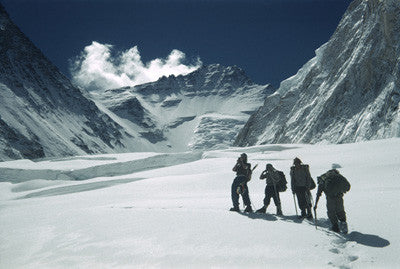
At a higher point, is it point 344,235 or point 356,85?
point 356,85

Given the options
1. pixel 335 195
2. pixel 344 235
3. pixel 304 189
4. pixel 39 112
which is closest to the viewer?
pixel 344 235

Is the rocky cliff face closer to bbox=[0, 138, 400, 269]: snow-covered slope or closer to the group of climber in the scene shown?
bbox=[0, 138, 400, 269]: snow-covered slope

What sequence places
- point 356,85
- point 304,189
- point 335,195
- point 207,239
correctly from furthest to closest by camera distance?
point 356,85 → point 304,189 → point 335,195 → point 207,239

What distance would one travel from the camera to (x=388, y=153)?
18312 millimetres

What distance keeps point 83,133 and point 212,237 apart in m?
151

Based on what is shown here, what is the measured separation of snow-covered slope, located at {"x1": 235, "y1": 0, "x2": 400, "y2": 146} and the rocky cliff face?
3046 inches

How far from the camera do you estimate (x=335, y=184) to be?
23.8 feet

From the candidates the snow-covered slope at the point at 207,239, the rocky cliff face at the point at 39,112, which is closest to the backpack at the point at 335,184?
the snow-covered slope at the point at 207,239

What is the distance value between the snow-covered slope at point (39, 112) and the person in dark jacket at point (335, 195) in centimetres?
10323

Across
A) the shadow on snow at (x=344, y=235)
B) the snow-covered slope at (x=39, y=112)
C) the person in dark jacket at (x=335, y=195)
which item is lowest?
the shadow on snow at (x=344, y=235)

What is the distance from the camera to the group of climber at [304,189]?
7020 millimetres

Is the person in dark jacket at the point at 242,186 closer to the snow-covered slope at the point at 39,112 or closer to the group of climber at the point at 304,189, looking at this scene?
the group of climber at the point at 304,189

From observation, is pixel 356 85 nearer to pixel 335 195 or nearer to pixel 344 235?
pixel 335 195

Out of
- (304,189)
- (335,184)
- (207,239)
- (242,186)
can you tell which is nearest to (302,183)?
(304,189)
